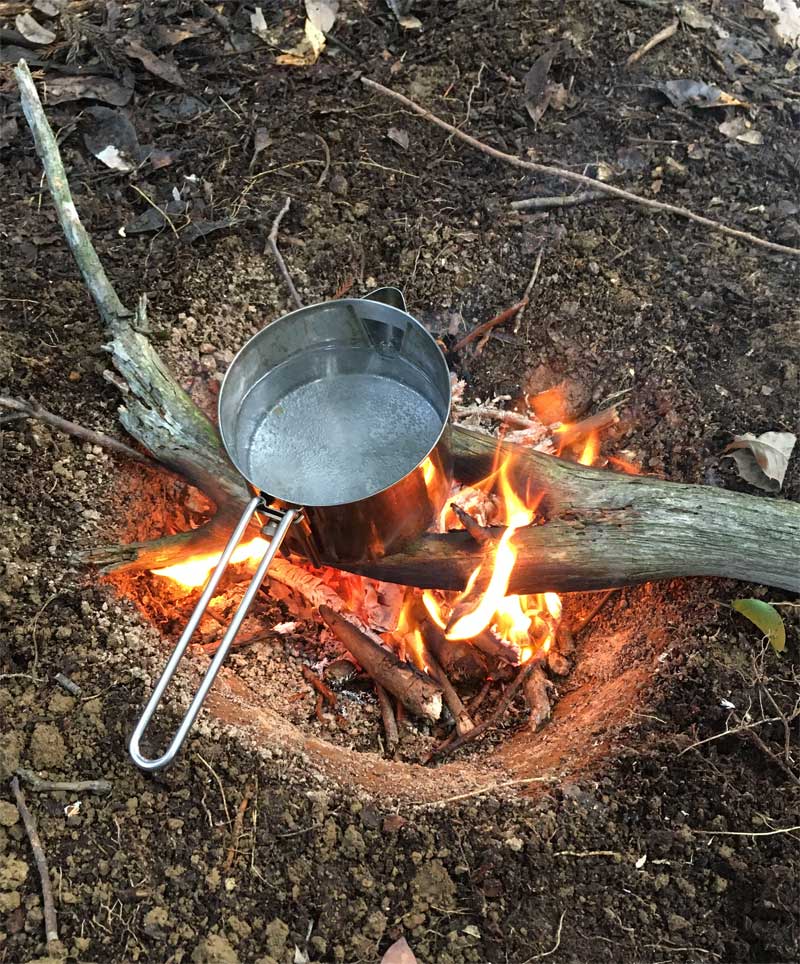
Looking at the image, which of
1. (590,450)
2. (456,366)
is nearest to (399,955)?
(590,450)

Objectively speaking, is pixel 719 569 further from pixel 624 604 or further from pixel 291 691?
pixel 291 691

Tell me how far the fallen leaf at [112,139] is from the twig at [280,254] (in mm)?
658

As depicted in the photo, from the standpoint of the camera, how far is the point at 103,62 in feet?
11.2

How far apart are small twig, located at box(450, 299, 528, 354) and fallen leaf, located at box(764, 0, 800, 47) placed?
6.53 feet

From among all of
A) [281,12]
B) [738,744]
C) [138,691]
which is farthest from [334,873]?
[281,12]

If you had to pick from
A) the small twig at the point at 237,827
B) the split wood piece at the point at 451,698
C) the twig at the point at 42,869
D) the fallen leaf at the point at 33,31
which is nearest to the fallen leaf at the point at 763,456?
the split wood piece at the point at 451,698

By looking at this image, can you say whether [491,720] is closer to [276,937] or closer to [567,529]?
[567,529]

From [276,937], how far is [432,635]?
1024mm

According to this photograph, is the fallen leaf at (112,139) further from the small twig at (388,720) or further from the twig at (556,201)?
the small twig at (388,720)

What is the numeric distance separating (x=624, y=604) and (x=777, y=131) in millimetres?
2183

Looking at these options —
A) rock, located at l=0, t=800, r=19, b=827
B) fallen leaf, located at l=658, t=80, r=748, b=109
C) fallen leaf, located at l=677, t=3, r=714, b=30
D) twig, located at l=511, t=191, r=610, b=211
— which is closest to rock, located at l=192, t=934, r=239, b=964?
rock, located at l=0, t=800, r=19, b=827

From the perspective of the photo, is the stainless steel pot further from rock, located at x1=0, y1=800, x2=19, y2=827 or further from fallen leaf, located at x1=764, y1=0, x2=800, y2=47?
fallen leaf, located at x1=764, y1=0, x2=800, y2=47

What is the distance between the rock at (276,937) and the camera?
1750 mm

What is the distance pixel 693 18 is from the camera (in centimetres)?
362
